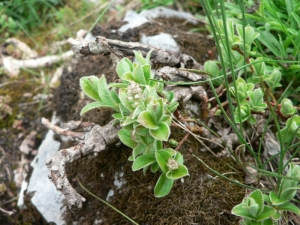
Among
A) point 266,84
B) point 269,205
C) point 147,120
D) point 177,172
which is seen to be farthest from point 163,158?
point 266,84

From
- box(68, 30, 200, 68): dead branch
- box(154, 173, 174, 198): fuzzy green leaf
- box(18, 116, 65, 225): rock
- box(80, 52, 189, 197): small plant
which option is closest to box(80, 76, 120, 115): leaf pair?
box(80, 52, 189, 197): small plant

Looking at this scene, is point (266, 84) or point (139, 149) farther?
point (266, 84)

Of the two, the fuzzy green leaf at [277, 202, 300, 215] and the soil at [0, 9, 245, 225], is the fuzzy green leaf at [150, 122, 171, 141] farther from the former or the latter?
the fuzzy green leaf at [277, 202, 300, 215]

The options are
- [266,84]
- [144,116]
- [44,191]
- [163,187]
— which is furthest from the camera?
[44,191]

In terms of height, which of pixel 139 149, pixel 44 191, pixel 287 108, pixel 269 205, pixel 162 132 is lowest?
pixel 44 191

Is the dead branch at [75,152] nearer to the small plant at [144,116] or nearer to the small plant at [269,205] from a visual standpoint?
the small plant at [144,116]

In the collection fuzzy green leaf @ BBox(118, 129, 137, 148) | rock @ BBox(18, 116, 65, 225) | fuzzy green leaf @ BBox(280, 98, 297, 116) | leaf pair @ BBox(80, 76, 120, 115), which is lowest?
→ rock @ BBox(18, 116, 65, 225)

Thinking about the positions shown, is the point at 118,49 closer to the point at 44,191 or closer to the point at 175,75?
the point at 175,75
